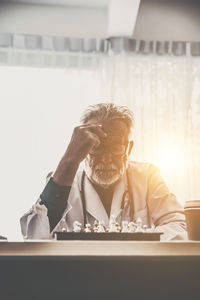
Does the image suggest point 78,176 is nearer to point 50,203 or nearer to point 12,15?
point 50,203

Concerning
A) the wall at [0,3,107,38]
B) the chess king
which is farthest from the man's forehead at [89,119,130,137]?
the wall at [0,3,107,38]

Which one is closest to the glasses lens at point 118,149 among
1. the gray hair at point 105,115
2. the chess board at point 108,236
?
the gray hair at point 105,115

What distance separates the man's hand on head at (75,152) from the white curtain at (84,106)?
6.50 ft

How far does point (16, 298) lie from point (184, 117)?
9.64 ft

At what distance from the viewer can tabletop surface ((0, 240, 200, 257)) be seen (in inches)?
37.5

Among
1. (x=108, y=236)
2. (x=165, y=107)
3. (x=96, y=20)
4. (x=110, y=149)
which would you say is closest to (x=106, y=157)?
(x=110, y=149)

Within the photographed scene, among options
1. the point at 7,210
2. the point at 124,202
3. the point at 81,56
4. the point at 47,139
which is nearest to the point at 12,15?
the point at 81,56

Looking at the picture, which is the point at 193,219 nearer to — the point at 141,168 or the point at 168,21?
the point at 141,168

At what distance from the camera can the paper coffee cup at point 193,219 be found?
3.70 feet

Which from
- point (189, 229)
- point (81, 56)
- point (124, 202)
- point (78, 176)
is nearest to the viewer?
point (189, 229)

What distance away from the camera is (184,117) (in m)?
3.69

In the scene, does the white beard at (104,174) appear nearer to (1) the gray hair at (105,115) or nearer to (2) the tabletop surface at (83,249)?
(1) the gray hair at (105,115)

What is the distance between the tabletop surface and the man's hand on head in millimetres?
599

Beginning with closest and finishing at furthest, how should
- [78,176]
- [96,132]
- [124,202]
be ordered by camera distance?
[96,132]
[124,202]
[78,176]
